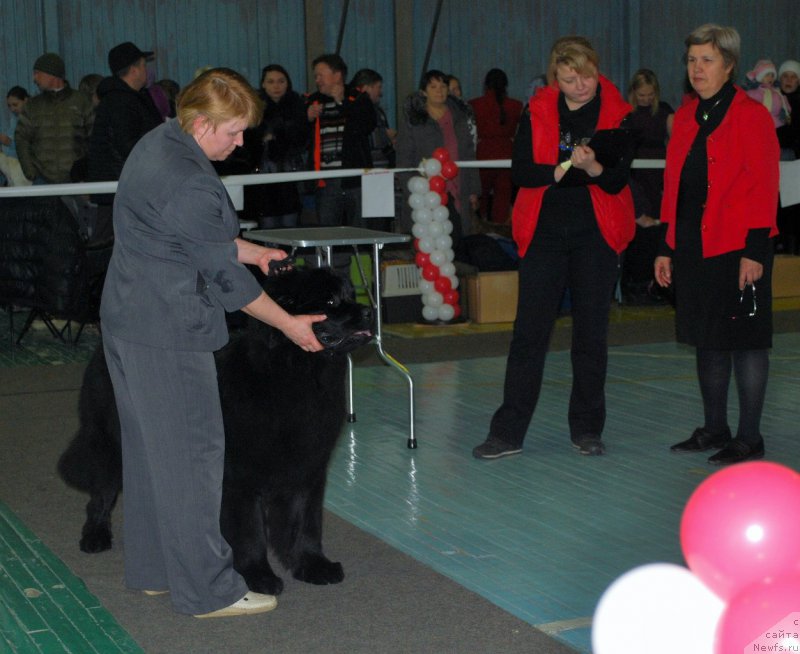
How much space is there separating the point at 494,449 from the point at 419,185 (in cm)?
404

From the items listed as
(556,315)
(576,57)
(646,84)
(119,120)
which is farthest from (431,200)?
(576,57)

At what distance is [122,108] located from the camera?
24.2 feet

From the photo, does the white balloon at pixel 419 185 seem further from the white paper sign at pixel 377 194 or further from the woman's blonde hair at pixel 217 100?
the woman's blonde hair at pixel 217 100

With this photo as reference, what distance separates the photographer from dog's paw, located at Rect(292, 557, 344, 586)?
3.58 m

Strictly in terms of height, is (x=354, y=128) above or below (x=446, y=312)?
above

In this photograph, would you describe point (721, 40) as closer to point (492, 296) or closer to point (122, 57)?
point (122, 57)

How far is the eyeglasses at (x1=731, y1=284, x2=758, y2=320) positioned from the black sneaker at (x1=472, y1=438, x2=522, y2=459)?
1.13 meters

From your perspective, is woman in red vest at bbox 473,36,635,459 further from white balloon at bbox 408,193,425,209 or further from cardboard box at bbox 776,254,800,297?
cardboard box at bbox 776,254,800,297

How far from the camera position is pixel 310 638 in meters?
3.17

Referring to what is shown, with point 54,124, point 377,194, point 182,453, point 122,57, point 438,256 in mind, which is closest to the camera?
point 182,453

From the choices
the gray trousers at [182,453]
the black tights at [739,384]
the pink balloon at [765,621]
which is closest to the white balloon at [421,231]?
the black tights at [739,384]

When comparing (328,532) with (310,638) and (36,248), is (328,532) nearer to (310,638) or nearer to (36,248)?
(310,638)

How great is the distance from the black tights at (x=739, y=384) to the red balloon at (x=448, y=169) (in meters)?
4.13

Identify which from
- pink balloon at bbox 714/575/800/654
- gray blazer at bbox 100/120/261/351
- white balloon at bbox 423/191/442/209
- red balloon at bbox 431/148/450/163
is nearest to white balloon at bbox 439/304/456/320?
white balloon at bbox 423/191/442/209
